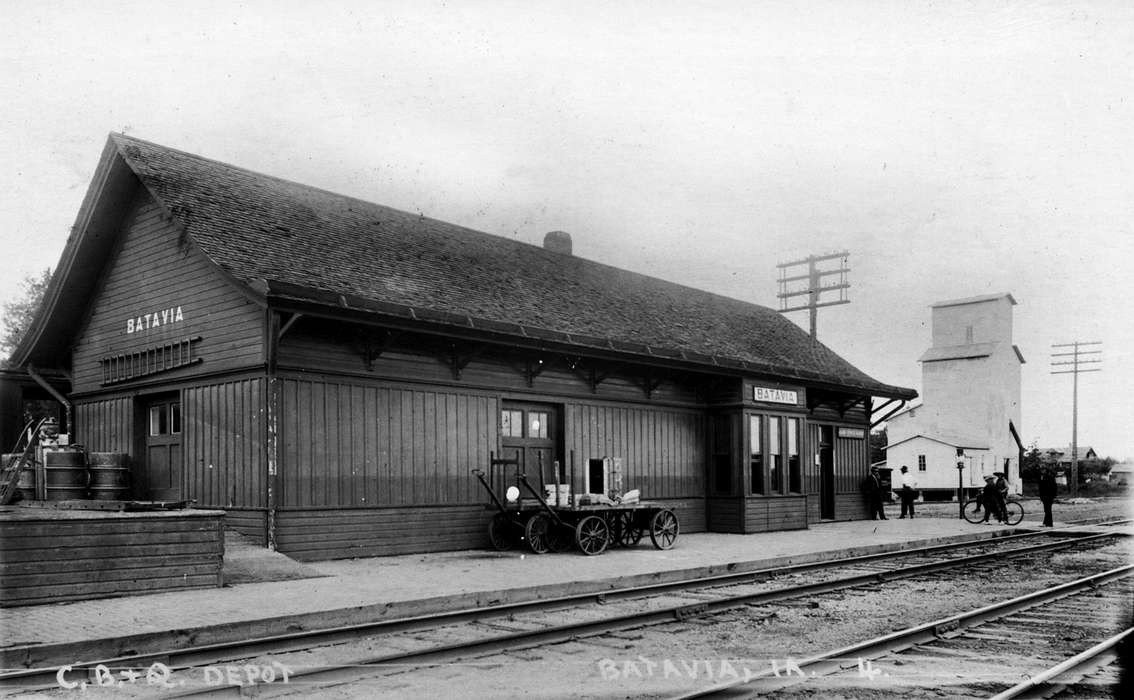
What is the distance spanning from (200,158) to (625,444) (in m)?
9.40

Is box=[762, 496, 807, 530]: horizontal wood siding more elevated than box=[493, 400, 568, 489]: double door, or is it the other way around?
box=[493, 400, 568, 489]: double door

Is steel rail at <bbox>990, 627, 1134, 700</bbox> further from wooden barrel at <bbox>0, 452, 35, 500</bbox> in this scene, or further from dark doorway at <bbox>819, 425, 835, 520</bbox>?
dark doorway at <bbox>819, 425, 835, 520</bbox>

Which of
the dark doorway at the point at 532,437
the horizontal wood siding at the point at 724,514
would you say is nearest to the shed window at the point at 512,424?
the dark doorway at the point at 532,437

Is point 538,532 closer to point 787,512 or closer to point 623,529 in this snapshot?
point 623,529

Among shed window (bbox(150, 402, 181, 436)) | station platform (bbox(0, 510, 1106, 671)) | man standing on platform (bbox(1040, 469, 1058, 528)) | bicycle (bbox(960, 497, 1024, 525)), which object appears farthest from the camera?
bicycle (bbox(960, 497, 1024, 525))

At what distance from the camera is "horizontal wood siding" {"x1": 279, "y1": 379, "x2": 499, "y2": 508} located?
1325 cm

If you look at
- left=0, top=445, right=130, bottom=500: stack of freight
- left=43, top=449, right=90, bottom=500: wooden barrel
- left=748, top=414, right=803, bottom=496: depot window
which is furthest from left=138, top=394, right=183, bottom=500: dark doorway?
left=748, top=414, right=803, bottom=496: depot window

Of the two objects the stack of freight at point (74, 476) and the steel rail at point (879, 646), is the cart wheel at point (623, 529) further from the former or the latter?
the stack of freight at point (74, 476)

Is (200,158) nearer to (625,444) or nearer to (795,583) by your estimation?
(625,444)

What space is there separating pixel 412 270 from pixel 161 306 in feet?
13.5

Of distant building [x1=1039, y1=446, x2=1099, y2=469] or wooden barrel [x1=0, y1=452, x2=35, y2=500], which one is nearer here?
wooden barrel [x1=0, y1=452, x2=35, y2=500]

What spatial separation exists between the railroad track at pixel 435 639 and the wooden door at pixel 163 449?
7.52m

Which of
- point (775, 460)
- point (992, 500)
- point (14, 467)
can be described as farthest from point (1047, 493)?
point (14, 467)

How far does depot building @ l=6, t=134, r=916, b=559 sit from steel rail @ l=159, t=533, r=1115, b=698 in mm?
4826
